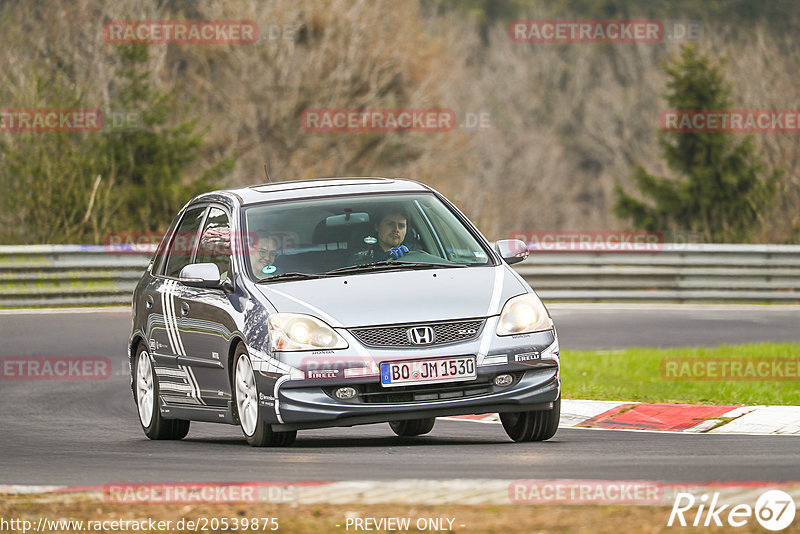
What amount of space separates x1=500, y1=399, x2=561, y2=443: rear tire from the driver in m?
1.27

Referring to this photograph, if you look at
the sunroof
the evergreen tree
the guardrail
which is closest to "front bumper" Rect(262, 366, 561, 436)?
the sunroof

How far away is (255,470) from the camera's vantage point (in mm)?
8203

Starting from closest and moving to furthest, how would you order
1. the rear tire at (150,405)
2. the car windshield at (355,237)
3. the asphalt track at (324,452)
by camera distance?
the asphalt track at (324,452) < the car windshield at (355,237) < the rear tire at (150,405)

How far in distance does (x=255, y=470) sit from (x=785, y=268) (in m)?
17.5

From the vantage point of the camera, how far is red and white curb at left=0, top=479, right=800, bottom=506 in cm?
666

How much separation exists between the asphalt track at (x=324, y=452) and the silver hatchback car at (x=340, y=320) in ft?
0.87

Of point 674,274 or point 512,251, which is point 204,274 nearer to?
point 512,251

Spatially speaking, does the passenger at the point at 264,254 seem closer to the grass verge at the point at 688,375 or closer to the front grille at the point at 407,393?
the front grille at the point at 407,393

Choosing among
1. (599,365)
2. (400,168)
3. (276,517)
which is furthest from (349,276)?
(400,168)

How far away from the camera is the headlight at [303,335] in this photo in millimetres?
9070

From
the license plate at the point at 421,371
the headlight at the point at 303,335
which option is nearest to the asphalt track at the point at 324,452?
the license plate at the point at 421,371

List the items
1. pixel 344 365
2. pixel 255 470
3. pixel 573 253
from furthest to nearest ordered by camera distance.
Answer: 1. pixel 573 253
2. pixel 344 365
3. pixel 255 470

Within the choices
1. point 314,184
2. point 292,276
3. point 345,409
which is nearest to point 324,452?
point 345,409

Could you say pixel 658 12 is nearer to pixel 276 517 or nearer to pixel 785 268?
pixel 785 268
